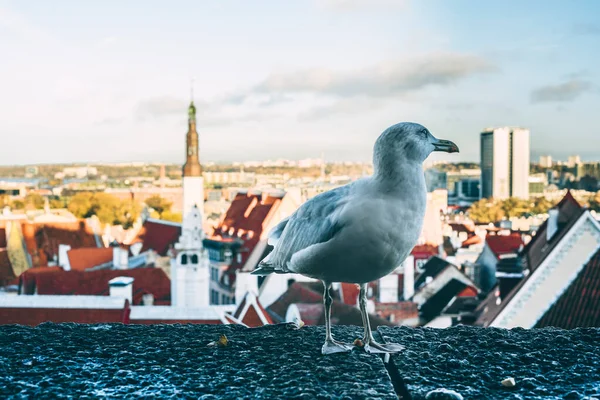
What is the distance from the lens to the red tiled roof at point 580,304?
8234 mm

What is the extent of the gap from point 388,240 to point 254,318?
12.2m

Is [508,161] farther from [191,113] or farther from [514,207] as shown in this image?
[191,113]

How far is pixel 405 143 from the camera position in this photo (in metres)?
2.27

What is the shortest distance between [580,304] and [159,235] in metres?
27.7

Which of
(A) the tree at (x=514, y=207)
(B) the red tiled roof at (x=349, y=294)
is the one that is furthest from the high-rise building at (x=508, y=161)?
(B) the red tiled roof at (x=349, y=294)

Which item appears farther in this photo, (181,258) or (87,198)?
(87,198)

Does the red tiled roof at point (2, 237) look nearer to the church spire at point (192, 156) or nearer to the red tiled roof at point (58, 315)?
the church spire at point (192, 156)

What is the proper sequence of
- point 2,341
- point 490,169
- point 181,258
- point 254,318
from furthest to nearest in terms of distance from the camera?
point 490,169 < point 181,258 < point 254,318 < point 2,341

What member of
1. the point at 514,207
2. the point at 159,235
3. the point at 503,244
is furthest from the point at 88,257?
the point at 514,207

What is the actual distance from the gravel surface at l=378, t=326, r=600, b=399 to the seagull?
0.15m

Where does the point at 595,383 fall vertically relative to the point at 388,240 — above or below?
below

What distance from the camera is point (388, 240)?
7.09 ft

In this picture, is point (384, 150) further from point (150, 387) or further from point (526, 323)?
point (526, 323)

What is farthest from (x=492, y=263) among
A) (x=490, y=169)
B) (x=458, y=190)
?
(x=458, y=190)
